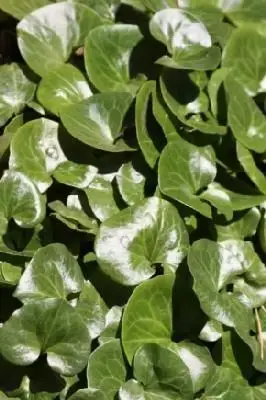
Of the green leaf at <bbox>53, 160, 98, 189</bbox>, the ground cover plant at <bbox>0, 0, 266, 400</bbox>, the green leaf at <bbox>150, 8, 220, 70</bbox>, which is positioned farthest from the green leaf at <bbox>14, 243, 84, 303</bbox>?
the green leaf at <bbox>150, 8, 220, 70</bbox>

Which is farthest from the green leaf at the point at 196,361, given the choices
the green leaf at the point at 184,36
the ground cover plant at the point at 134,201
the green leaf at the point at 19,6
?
the green leaf at the point at 19,6

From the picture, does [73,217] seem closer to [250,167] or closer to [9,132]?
[9,132]

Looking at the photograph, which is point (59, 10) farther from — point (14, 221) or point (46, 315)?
point (46, 315)

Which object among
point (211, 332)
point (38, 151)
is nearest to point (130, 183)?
point (38, 151)

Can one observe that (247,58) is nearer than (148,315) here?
No

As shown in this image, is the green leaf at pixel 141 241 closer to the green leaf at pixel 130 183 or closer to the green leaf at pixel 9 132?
the green leaf at pixel 130 183

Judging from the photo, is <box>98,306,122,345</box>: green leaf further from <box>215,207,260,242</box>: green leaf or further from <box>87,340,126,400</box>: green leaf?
<box>215,207,260,242</box>: green leaf

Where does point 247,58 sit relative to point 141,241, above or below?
above
